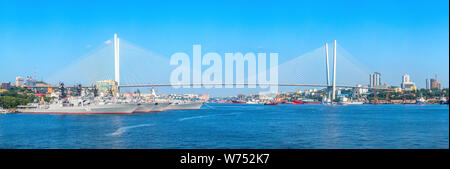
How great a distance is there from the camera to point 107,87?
85.6 feet

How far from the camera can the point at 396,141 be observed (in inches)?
297

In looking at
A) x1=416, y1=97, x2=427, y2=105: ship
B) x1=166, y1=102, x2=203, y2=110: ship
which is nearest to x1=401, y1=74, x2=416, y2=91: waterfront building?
x1=416, y1=97, x2=427, y2=105: ship

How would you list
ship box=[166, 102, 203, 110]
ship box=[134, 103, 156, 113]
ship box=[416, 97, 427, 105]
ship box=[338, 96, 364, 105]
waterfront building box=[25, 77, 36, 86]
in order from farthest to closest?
ship box=[416, 97, 427, 105] < ship box=[338, 96, 364, 105] < waterfront building box=[25, 77, 36, 86] < ship box=[166, 102, 203, 110] < ship box=[134, 103, 156, 113]

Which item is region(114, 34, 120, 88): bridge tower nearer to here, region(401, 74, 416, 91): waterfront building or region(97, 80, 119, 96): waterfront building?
region(97, 80, 119, 96): waterfront building

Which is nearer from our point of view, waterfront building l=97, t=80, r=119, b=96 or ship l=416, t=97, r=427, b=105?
waterfront building l=97, t=80, r=119, b=96

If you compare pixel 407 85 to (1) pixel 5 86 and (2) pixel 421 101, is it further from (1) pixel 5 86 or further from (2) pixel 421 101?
(1) pixel 5 86

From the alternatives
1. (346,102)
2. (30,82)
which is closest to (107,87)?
(30,82)

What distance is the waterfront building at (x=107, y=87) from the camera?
2352 centimetres

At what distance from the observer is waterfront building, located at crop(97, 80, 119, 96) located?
77.2ft

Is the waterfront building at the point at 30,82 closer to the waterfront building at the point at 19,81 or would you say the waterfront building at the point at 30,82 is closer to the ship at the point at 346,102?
the waterfront building at the point at 19,81
